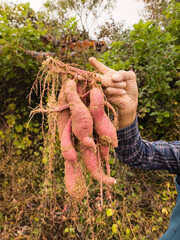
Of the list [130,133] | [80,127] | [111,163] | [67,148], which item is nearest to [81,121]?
[80,127]

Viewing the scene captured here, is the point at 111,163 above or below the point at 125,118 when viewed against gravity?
below

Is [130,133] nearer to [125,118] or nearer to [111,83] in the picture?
[125,118]

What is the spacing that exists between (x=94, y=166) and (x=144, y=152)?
0.40 metres

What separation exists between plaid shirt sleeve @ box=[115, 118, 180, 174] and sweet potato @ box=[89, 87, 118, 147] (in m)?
0.18

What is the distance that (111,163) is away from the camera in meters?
1.88

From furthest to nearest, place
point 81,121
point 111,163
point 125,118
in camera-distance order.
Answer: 1. point 111,163
2. point 125,118
3. point 81,121

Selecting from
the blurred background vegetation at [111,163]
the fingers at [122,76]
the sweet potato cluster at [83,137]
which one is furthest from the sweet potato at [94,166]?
the blurred background vegetation at [111,163]

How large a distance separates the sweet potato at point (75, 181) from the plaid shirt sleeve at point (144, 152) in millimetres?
332

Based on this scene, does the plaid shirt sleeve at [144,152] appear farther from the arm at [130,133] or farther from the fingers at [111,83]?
the fingers at [111,83]

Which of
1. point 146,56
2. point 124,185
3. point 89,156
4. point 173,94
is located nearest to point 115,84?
point 89,156

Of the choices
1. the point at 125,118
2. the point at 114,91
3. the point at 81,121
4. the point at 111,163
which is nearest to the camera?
the point at 81,121

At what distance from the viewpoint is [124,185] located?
1908 mm

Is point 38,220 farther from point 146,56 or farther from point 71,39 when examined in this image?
point 71,39

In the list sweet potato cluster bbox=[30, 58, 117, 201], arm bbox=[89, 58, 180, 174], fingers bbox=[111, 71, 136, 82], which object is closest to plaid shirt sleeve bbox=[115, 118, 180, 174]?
arm bbox=[89, 58, 180, 174]
